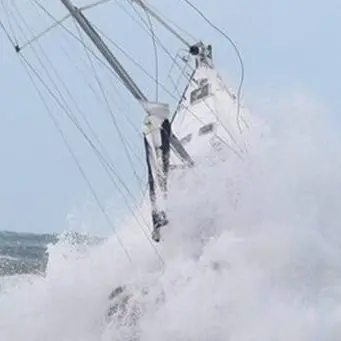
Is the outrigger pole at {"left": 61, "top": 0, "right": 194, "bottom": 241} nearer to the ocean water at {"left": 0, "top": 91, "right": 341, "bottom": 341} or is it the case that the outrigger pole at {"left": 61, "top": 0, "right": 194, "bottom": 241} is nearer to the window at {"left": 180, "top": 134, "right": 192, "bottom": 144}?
the ocean water at {"left": 0, "top": 91, "right": 341, "bottom": 341}

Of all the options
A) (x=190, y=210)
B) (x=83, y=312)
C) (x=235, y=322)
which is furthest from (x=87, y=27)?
(x=235, y=322)

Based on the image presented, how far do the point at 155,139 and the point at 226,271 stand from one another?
2.93 meters

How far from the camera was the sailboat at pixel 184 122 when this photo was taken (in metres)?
21.1

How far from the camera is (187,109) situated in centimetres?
2762

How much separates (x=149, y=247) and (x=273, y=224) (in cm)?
398

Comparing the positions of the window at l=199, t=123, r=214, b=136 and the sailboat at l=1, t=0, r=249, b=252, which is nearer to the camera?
the sailboat at l=1, t=0, r=249, b=252

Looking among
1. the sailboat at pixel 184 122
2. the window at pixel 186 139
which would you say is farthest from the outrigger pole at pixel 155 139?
the window at pixel 186 139

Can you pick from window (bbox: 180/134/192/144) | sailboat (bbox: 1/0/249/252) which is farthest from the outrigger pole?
window (bbox: 180/134/192/144)

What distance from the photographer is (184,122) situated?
2769 cm

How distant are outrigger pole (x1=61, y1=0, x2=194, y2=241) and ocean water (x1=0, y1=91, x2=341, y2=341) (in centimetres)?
43

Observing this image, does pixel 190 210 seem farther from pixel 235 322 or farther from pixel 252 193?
pixel 235 322

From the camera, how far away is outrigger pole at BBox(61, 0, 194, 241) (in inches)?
826

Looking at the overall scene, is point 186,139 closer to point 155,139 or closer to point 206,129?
point 206,129

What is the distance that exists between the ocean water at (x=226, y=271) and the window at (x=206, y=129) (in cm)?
159
